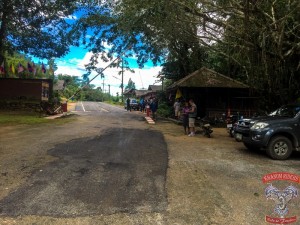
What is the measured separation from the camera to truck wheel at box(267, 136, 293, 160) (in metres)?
9.43

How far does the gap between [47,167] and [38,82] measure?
21.7 metres

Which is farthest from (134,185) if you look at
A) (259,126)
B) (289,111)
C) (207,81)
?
(207,81)

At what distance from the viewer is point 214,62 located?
1082 inches

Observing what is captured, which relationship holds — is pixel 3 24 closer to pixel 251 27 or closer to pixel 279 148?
pixel 251 27

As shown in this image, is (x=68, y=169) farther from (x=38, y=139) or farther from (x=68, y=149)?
(x=38, y=139)

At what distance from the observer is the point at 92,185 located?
6.11 metres

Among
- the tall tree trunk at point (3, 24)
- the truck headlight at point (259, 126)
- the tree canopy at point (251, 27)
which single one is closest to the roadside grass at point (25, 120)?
the tall tree trunk at point (3, 24)

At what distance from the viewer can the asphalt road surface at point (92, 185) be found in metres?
4.96

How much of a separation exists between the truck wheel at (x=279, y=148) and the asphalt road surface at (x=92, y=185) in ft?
10.2

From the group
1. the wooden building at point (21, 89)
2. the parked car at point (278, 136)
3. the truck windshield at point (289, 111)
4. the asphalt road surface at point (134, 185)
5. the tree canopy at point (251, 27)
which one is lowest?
the asphalt road surface at point (134, 185)

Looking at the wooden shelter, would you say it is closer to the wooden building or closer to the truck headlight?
the truck headlight

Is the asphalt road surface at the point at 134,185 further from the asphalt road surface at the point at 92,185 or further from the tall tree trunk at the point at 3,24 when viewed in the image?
the tall tree trunk at the point at 3,24

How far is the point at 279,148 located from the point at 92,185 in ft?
19.6

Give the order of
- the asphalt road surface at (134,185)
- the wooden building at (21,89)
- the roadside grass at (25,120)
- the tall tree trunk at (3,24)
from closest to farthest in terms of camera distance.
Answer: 1. the asphalt road surface at (134,185)
2. the roadside grass at (25,120)
3. the tall tree trunk at (3,24)
4. the wooden building at (21,89)
